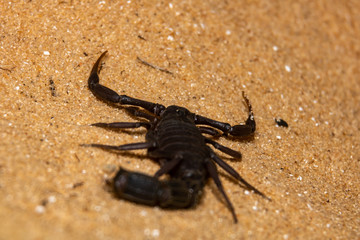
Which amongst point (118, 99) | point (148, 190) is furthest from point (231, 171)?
point (118, 99)

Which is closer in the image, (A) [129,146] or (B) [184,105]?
(A) [129,146]

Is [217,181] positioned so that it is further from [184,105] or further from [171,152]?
[184,105]

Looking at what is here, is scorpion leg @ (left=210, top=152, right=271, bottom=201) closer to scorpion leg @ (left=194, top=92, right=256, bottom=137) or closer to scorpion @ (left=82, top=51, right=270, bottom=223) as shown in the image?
scorpion @ (left=82, top=51, right=270, bottom=223)

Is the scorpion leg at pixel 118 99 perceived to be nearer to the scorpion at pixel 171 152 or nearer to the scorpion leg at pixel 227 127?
the scorpion at pixel 171 152

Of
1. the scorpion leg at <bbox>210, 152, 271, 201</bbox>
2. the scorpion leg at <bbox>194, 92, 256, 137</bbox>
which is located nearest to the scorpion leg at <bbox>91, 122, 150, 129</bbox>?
the scorpion leg at <bbox>194, 92, 256, 137</bbox>

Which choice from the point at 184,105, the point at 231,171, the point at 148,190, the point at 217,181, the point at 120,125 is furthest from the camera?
the point at 184,105

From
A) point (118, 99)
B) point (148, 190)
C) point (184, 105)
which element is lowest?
point (184, 105)

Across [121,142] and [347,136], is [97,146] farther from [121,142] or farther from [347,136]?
[347,136]
